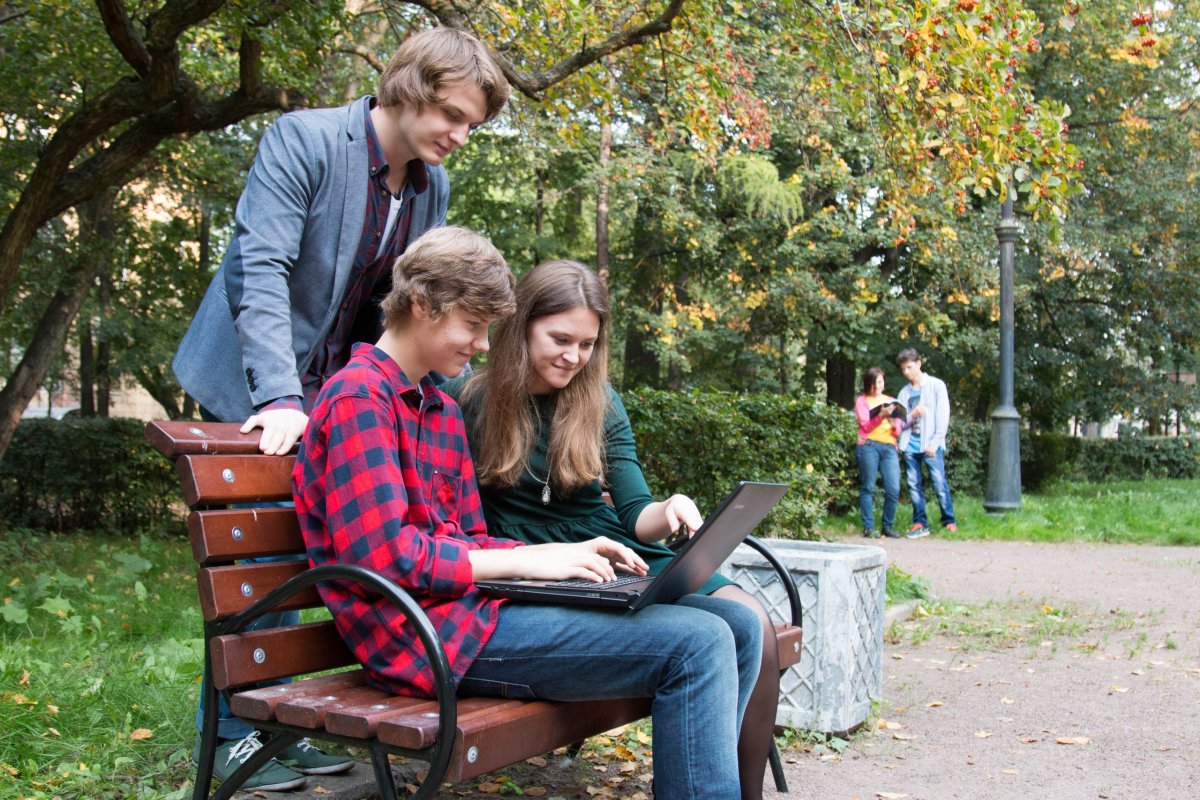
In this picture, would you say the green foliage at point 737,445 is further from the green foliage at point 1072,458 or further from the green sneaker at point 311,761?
the green foliage at point 1072,458

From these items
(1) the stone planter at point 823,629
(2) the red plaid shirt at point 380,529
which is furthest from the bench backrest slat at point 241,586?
(1) the stone planter at point 823,629

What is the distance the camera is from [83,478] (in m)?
11.7

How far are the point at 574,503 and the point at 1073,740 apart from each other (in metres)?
2.43

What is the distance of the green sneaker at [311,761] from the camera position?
3.22 m

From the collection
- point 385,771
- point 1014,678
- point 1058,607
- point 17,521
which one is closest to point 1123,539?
point 1058,607

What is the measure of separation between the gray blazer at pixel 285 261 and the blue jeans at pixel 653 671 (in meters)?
0.83

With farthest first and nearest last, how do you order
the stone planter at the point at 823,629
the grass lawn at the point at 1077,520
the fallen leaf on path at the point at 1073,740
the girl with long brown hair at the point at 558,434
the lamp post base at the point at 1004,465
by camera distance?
the lamp post base at the point at 1004,465, the grass lawn at the point at 1077,520, the fallen leaf on path at the point at 1073,740, the stone planter at the point at 823,629, the girl with long brown hair at the point at 558,434

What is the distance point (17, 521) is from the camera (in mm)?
11648

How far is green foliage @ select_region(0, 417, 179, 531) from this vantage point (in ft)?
38.0

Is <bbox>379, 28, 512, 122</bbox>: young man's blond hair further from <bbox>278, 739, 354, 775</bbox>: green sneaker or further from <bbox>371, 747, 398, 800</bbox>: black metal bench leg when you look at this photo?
<bbox>278, 739, 354, 775</bbox>: green sneaker

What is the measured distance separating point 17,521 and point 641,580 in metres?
11.0

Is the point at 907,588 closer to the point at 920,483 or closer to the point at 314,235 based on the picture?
the point at 920,483

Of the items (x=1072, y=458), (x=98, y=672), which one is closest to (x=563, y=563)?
(x=98, y=672)

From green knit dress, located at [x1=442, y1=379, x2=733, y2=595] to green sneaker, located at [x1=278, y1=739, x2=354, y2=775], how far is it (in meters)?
0.86
